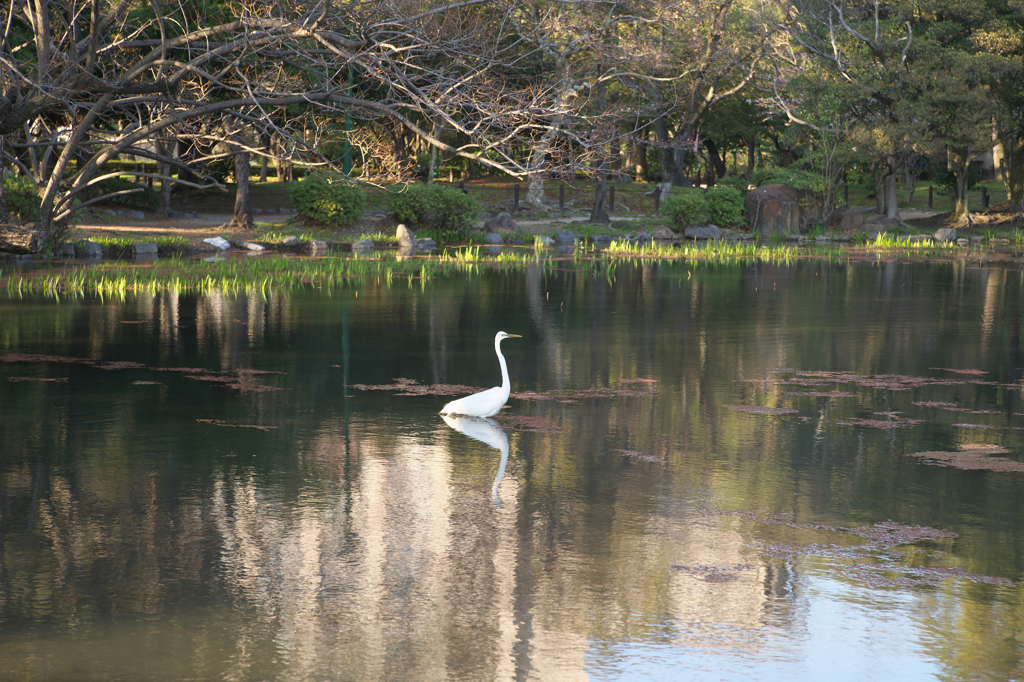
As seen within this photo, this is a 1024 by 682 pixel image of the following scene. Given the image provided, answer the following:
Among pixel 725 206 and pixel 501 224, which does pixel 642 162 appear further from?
pixel 501 224

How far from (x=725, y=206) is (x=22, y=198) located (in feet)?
75.7

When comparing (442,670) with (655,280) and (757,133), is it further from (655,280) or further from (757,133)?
(757,133)

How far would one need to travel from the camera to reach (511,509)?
6.50 m

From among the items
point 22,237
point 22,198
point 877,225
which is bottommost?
point 22,237

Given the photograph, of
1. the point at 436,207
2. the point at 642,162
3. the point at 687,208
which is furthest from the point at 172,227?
the point at 642,162

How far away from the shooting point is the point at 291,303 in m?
17.1

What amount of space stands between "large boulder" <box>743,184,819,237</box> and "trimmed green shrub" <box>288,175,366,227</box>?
14.4 m

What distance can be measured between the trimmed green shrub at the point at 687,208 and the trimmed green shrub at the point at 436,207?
693cm

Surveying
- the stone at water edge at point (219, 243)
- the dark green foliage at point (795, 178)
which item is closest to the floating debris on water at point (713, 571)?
the stone at water edge at point (219, 243)

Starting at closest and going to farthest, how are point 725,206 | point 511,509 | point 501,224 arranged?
1. point 511,509
2. point 501,224
3. point 725,206

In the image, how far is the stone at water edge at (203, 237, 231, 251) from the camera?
1171 inches

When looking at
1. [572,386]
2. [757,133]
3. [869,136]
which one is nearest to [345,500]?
[572,386]

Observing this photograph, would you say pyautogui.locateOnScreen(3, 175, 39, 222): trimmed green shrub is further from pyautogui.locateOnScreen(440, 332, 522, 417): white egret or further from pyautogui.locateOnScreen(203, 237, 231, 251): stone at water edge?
pyautogui.locateOnScreen(440, 332, 522, 417): white egret

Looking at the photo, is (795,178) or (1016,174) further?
(1016,174)
